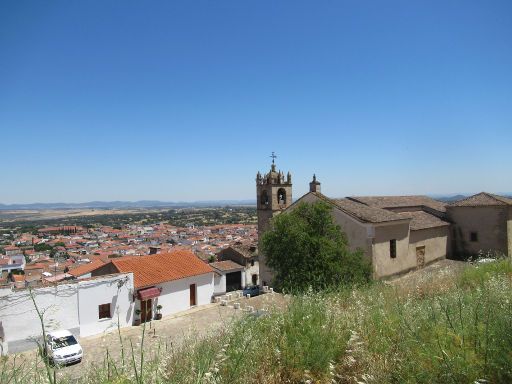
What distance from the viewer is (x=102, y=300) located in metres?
17.8

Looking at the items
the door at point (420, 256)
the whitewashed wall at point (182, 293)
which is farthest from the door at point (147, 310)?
the door at point (420, 256)

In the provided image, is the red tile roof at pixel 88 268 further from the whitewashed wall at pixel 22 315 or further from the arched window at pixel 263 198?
the arched window at pixel 263 198

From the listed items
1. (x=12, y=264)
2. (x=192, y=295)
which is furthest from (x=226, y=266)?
(x=12, y=264)

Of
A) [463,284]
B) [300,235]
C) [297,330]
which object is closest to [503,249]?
[300,235]

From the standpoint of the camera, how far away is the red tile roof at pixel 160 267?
821 inches

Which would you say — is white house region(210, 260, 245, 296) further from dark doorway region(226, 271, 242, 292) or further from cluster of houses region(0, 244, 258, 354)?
cluster of houses region(0, 244, 258, 354)

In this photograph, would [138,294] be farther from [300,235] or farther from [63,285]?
[300,235]

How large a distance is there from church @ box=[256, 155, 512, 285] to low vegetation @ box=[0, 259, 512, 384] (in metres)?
13.7

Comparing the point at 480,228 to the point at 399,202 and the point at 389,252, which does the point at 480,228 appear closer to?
the point at 399,202

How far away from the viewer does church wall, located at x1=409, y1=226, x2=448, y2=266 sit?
67.3 feet

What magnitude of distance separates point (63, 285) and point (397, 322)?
16.2 meters

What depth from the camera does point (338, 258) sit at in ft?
48.8

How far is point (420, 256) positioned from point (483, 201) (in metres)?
5.43

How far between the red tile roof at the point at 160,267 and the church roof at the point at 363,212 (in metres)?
9.58
